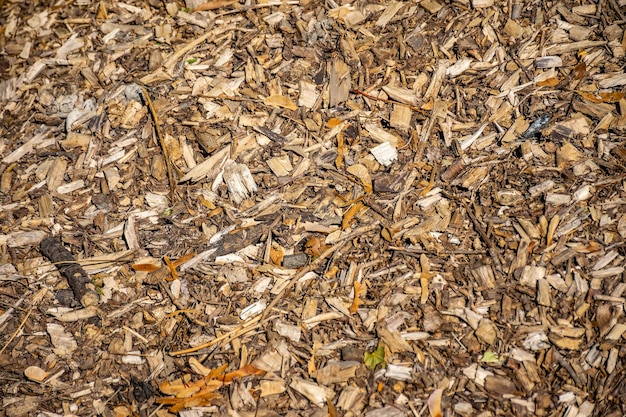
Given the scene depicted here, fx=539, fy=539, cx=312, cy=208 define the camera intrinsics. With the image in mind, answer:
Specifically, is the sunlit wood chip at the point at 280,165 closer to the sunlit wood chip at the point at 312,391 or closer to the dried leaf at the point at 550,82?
the sunlit wood chip at the point at 312,391

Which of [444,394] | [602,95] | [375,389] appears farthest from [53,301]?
[602,95]

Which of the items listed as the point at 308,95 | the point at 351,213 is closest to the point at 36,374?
the point at 351,213

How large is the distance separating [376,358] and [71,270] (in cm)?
184

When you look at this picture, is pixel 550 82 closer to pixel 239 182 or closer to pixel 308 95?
pixel 308 95

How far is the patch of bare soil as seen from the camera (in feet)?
8.92

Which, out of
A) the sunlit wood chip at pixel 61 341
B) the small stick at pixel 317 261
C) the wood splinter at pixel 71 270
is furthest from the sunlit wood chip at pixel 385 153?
the sunlit wood chip at pixel 61 341

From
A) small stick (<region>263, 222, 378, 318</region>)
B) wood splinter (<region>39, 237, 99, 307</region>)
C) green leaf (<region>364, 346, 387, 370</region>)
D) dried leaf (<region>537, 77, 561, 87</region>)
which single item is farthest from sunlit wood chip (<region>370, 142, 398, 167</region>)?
wood splinter (<region>39, 237, 99, 307</region>)

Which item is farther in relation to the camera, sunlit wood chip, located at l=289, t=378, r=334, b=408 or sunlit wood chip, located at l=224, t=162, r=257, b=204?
sunlit wood chip, located at l=224, t=162, r=257, b=204

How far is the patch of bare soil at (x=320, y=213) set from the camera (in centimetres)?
272

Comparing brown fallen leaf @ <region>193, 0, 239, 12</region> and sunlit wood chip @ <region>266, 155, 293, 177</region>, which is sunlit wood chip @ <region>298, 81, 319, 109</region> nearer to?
sunlit wood chip @ <region>266, 155, 293, 177</region>

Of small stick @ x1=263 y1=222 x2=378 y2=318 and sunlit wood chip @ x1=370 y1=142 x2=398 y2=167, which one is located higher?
sunlit wood chip @ x1=370 y1=142 x2=398 y2=167

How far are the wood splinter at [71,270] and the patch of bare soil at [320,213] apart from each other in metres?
0.01

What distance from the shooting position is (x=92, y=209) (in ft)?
11.1

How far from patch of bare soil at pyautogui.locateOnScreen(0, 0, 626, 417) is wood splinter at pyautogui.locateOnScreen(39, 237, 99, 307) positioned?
0.01 meters
